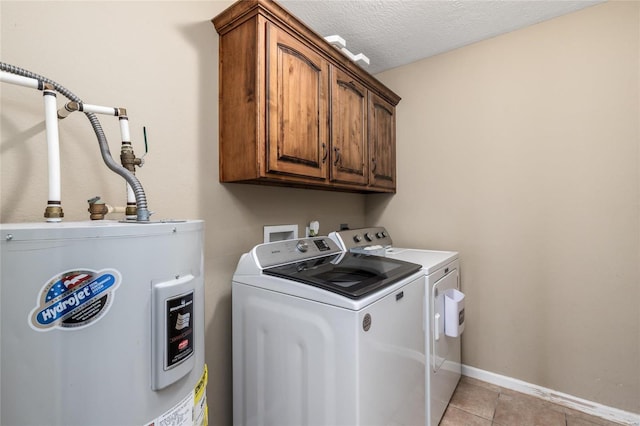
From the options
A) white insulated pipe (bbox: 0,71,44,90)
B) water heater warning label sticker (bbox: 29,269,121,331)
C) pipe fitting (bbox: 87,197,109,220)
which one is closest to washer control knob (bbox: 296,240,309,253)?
pipe fitting (bbox: 87,197,109,220)

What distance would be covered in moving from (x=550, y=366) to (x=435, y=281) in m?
1.14

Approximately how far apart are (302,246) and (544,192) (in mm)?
1693

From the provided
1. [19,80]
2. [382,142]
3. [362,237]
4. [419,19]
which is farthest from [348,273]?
Result: [419,19]

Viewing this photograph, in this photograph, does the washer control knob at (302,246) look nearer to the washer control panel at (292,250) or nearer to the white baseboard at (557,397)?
the washer control panel at (292,250)

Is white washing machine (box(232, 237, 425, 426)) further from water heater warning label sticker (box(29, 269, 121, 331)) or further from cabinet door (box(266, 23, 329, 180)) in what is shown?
water heater warning label sticker (box(29, 269, 121, 331))

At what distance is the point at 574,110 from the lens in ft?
5.99

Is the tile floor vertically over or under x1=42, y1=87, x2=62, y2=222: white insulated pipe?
under

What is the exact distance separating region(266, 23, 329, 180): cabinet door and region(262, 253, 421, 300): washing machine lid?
0.48 m

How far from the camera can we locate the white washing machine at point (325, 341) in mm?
1021

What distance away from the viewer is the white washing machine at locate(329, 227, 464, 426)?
155 centimetres

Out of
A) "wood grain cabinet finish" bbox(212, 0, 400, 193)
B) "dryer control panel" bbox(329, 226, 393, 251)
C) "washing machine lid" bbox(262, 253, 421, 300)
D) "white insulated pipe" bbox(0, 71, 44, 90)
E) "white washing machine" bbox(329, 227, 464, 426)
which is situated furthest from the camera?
"dryer control panel" bbox(329, 226, 393, 251)

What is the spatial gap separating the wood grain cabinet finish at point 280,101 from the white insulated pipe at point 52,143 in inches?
27.2

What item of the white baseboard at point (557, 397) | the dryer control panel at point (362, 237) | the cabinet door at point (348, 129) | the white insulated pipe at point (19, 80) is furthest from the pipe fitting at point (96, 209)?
the white baseboard at point (557, 397)

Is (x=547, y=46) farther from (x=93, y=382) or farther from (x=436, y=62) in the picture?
(x=93, y=382)
